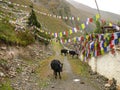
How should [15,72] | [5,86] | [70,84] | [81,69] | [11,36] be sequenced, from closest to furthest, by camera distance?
[5,86] < [70,84] < [15,72] < [81,69] < [11,36]

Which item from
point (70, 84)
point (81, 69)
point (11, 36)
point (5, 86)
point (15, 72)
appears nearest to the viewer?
point (5, 86)

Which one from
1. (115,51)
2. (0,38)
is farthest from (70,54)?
(115,51)

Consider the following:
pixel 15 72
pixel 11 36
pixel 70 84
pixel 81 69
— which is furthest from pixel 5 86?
pixel 11 36

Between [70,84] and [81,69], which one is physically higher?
[81,69]

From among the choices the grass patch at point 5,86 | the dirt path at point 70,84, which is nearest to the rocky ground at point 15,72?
the grass patch at point 5,86

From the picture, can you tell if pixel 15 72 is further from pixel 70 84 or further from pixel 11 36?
pixel 11 36

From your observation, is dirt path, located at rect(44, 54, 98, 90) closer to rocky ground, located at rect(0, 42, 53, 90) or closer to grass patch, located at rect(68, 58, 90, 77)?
rocky ground, located at rect(0, 42, 53, 90)

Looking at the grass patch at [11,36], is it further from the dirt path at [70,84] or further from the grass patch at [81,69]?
the dirt path at [70,84]

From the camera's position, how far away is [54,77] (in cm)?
1964

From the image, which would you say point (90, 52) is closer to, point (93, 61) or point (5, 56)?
point (93, 61)

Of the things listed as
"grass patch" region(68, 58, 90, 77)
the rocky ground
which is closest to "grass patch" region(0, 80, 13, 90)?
the rocky ground

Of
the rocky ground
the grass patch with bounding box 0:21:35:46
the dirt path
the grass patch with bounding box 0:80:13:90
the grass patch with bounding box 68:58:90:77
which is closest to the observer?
the grass patch with bounding box 0:80:13:90

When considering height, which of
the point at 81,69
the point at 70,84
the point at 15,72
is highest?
A: the point at 15,72

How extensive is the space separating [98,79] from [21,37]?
13.2 m
